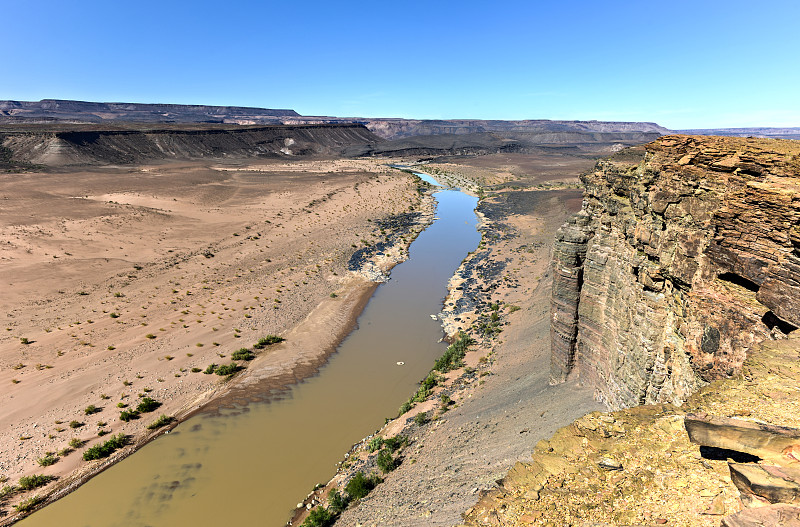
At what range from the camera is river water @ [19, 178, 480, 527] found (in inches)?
628

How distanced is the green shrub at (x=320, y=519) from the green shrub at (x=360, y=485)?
40.5 inches

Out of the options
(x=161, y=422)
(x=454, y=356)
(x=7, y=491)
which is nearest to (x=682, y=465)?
(x=454, y=356)

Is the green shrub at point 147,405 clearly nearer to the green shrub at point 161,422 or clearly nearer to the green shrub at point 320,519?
the green shrub at point 161,422

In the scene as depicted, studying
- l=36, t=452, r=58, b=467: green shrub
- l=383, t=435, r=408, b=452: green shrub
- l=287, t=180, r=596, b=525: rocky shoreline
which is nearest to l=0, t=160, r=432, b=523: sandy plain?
l=36, t=452, r=58, b=467: green shrub

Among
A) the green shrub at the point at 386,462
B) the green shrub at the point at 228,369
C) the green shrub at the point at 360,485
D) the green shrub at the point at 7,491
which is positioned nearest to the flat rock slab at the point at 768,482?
the green shrub at the point at 360,485

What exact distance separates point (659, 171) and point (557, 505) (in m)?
9.73

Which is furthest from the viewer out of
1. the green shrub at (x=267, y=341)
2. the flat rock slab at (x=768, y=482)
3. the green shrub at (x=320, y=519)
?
the green shrub at (x=267, y=341)

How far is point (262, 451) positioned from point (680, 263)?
63.8 ft

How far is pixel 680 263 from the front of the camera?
10648 millimetres

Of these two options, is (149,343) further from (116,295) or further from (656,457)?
(656,457)

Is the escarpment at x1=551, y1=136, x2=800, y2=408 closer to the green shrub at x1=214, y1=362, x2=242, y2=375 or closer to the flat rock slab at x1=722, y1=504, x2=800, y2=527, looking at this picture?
the flat rock slab at x1=722, y1=504, x2=800, y2=527

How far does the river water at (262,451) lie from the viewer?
15.9 m

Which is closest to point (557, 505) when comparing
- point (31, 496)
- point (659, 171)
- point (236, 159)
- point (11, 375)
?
point (659, 171)

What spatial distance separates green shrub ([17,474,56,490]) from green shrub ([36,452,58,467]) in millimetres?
664
